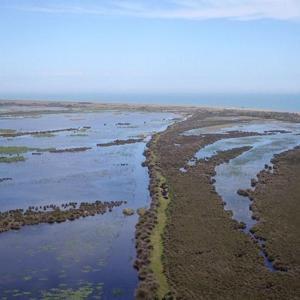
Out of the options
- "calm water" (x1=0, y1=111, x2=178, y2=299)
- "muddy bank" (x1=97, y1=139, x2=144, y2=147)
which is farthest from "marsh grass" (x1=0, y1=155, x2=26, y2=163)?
"muddy bank" (x1=97, y1=139, x2=144, y2=147)

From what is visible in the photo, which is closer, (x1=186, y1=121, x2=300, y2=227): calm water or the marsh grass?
(x1=186, y1=121, x2=300, y2=227): calm water

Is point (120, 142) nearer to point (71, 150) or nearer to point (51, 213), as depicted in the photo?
point (71, 150)

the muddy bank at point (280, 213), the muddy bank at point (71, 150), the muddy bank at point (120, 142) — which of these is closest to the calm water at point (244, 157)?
the muddy bank at point (280, 213)

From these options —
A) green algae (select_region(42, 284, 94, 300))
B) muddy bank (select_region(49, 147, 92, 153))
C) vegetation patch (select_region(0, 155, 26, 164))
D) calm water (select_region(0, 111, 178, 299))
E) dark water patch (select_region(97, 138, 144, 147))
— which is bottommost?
green algae (select_region(42, 284, 94, 300))

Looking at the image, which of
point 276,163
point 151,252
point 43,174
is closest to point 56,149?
point 43,174

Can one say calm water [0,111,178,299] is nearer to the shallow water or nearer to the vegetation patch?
the vegetation patch

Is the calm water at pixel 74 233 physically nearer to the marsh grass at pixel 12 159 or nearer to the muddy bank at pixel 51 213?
the muddy bank at pixel 51 213

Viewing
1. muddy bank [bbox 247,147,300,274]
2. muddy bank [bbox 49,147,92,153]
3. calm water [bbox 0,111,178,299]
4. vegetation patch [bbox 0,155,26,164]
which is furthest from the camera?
muddy bank [bbox 49,147,92,153]
